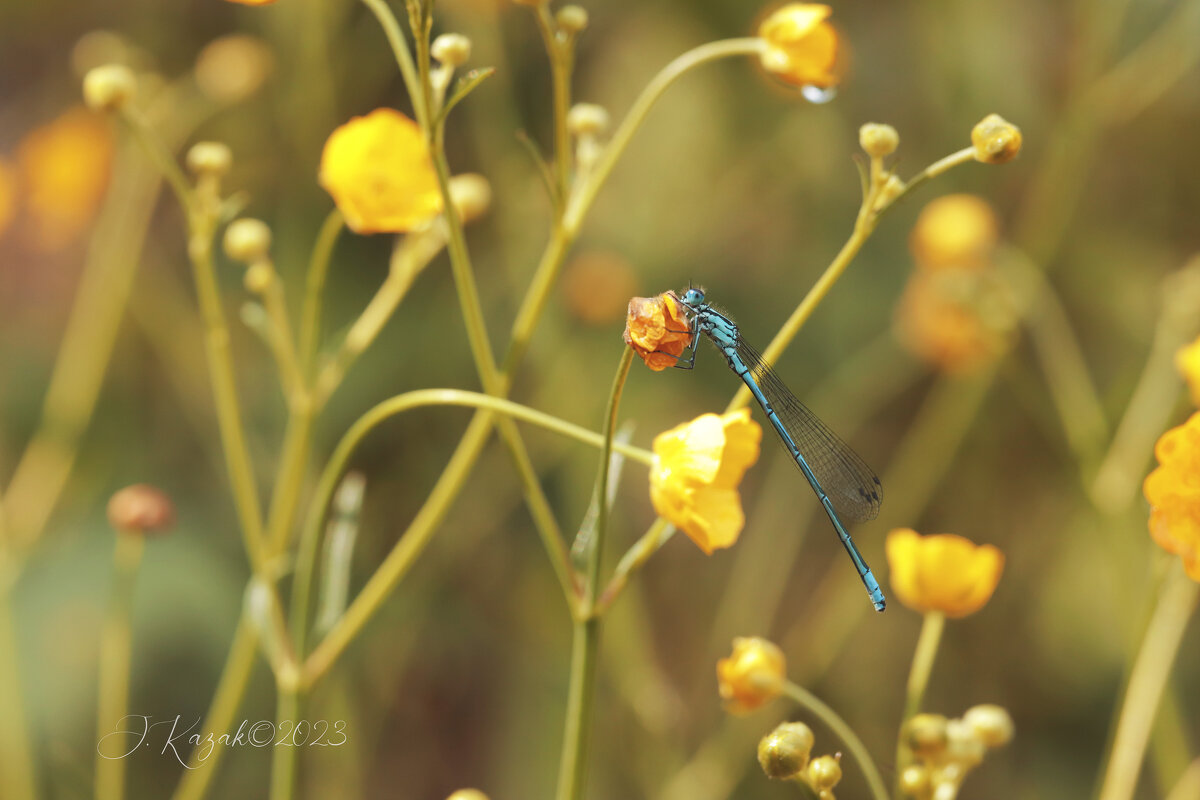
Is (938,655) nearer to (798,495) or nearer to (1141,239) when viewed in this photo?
(798,495)

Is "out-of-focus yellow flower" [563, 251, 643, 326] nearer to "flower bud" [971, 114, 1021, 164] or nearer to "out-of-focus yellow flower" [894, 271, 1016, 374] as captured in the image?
"out-of-focus yellow flower" [894, 271, 1016, 374]

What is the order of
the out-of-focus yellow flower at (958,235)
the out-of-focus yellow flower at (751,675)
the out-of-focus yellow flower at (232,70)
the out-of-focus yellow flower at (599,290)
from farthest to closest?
the out-of-focus yellow flower at (599,290), the out-of-focus yellow flower at (958,235), the out-of-focus yellow flower at (232,70), the out-of-focus yellow flower at (751,675)

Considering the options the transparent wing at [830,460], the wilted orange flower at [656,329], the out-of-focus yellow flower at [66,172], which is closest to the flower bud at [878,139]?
the wilted orange flower at [656,329]

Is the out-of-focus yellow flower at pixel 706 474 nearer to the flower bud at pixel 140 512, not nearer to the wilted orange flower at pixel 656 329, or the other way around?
the wilted orange flower at pixel 656 329

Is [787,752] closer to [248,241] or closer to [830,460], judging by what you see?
[830,460]

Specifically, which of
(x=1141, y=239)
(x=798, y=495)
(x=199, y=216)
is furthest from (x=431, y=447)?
(x=1141, y=239)

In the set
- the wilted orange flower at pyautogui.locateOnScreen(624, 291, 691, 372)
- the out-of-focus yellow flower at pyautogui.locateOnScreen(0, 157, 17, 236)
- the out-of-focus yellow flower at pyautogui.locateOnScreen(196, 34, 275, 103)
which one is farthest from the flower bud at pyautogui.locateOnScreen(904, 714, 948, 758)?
the out-of-focus yellow flower at pyautogui.locateOnScreen(0, 157, 17, 236)
